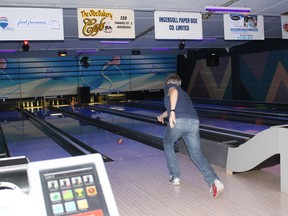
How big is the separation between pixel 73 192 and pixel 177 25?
24.2 feet

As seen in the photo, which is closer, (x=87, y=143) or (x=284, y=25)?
(x=87, y=143)

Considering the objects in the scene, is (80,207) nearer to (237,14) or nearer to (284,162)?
(284,162)

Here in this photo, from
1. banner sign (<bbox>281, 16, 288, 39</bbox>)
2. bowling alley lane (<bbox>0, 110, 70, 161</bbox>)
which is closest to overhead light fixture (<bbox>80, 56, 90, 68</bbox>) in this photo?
bowling alley lane (<bbox>0, 110, 70, 161</bbox>)

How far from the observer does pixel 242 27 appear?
8891mm

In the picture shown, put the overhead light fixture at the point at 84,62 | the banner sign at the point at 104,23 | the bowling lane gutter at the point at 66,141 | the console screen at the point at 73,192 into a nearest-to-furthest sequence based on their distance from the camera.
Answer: the console screen at the point at 73,192
the bowling lane gutter at the point at 66,141
the banner sign at the point at 104,23
the overhead light fixture at the point at 84,62

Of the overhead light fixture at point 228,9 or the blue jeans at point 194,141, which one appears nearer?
the blue jeans at point 194,141

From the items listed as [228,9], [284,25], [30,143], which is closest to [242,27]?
[228,9]

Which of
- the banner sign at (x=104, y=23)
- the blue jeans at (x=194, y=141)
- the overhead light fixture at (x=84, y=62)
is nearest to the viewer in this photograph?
the blue jeans at (x=194, y=141)

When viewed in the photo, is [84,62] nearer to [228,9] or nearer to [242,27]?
[242,27]

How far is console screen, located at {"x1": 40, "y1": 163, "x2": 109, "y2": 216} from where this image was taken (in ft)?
3.69

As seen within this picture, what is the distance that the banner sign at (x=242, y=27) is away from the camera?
342 inches

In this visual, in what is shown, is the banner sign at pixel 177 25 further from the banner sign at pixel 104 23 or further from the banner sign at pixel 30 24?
the banner sign at pixel 30 24

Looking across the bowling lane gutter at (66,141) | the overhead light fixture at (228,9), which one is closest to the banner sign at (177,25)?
the overhead light fixture at (228,9)

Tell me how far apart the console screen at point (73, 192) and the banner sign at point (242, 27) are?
810cm
